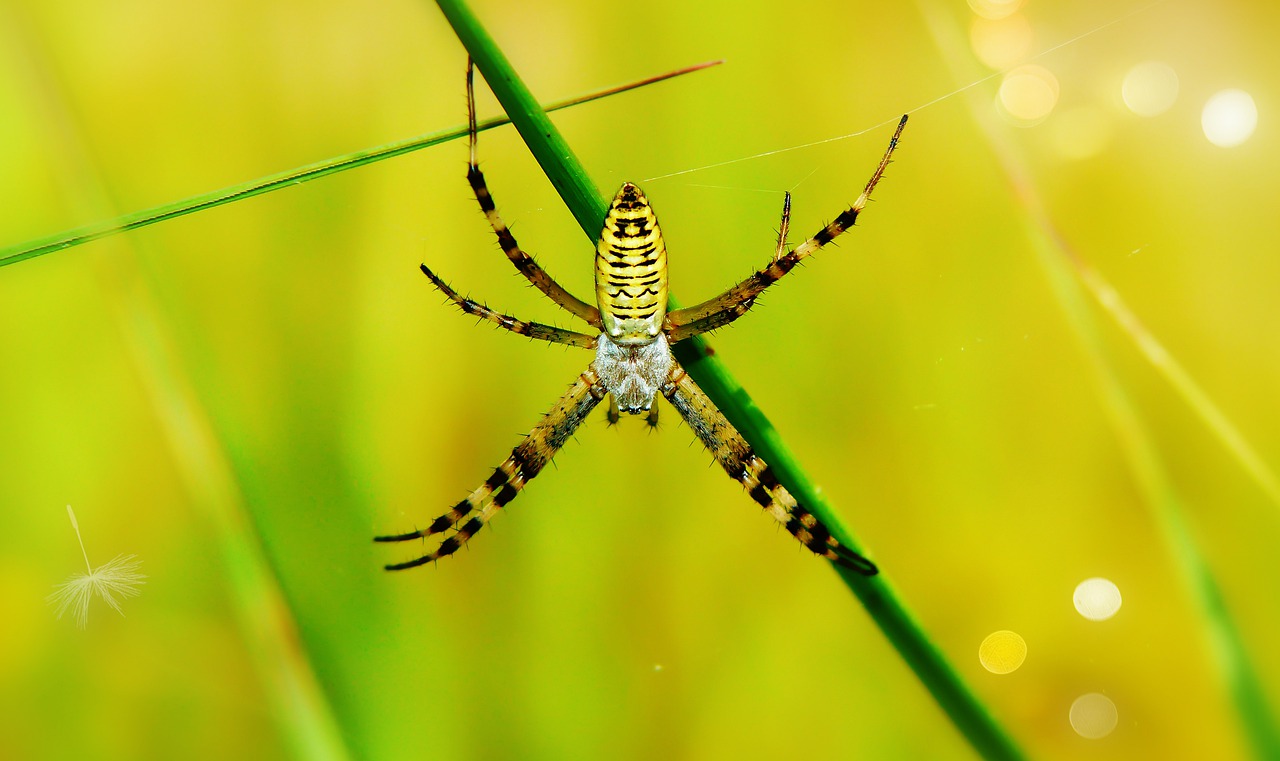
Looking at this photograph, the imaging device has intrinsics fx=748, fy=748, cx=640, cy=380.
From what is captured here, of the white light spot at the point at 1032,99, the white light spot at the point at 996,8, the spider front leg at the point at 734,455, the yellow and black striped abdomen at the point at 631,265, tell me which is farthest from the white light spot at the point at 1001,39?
the yellow and black striped abdomen at the point at 631,265

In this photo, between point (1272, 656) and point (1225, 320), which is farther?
point (1225, 320)

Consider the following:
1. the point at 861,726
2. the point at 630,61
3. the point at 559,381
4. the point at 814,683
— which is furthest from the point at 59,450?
the point at 861,726

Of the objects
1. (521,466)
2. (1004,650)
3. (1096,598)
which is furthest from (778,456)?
(1096,598)

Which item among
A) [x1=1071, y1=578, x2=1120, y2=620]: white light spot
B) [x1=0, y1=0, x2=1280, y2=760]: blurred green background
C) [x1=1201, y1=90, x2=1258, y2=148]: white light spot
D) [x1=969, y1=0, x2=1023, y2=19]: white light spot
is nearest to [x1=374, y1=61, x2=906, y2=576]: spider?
[x1=0, y1=0, x2=1280, y2=760]: blurred green background

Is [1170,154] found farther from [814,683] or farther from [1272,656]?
[814,683]

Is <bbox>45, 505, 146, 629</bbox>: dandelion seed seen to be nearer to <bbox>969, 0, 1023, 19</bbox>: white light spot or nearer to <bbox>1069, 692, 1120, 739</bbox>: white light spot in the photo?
<bbox>1069, 692, 1120, 739</bbox>: white light spot

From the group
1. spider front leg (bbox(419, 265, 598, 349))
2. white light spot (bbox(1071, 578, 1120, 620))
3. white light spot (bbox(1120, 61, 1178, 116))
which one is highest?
spider front leg (bbox(419, 265, 598, 349))
